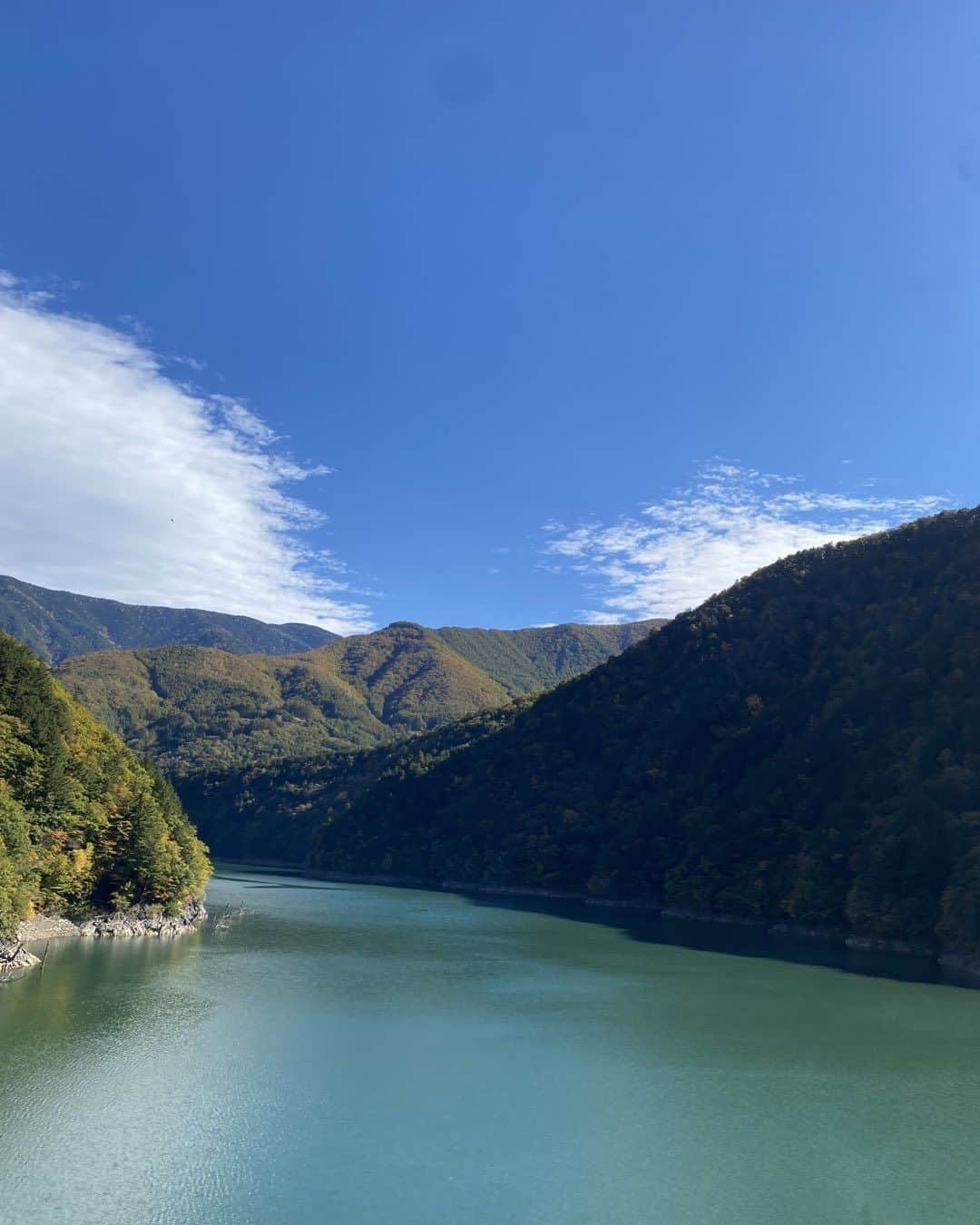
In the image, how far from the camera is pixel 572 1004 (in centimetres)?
3775

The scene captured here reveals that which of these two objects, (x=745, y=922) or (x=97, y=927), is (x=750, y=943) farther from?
(x=97, y=927)

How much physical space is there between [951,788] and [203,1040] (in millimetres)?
49313

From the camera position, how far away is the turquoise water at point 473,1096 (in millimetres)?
17875

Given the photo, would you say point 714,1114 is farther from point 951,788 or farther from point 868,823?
point 868,823


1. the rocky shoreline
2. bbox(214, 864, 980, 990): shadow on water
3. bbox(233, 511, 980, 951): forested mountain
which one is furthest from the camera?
bbox(233, 511, 980, 951): forested mountain

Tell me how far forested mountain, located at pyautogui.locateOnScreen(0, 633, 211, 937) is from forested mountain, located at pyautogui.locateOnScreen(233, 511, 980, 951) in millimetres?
44233

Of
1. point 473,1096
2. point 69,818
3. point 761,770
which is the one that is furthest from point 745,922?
point 473,1096

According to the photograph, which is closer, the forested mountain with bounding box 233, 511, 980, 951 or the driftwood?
the driftwood

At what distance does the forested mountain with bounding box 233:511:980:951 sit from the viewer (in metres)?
60.8

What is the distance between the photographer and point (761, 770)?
81.8 metres

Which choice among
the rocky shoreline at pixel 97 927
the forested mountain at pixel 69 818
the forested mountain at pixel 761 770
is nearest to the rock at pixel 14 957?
the rocky shoreline at pixel 97 927

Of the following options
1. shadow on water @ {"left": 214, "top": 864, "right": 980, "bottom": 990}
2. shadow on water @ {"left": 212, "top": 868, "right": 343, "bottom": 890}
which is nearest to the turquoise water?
shadow on water @ {"left": 214, "top": 864, "right": 980, "bottom": 990}

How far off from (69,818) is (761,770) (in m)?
58.1

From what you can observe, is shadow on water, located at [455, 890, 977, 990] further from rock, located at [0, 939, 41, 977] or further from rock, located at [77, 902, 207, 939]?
rock, located at [0, 939, 41, 977]
